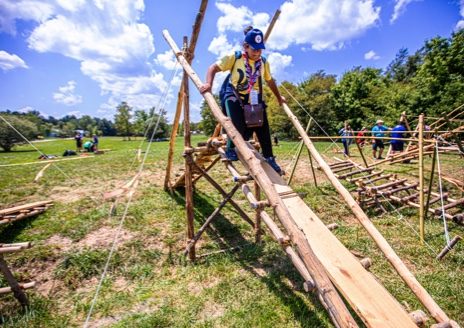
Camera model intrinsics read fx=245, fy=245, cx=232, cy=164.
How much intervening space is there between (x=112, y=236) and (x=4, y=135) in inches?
1254

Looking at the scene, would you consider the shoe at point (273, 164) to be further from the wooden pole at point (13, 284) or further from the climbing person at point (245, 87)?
the wooden pole at point (13, 284)

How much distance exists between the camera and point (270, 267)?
436 centimetres

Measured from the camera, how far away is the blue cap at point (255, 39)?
11.7 ft

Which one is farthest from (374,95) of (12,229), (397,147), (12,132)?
(12,132)

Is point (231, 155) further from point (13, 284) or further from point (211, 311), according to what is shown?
point (13, 284)

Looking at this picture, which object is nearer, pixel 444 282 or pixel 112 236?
pixel 444 282

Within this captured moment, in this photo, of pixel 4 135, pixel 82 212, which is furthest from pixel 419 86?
pixel 4 135

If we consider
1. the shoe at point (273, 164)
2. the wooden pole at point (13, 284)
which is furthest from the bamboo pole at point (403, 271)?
the wooden pole at point (13, 284)

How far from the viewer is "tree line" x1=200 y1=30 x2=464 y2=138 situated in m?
20.9

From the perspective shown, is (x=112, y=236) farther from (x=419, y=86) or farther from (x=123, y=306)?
(x=419, y=86)

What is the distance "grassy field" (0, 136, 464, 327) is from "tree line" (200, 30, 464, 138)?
17468mm

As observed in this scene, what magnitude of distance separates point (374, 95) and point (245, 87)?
1222 inches

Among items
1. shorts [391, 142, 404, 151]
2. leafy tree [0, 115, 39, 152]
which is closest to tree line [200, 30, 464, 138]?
shorts [391, 142, 404, 151]

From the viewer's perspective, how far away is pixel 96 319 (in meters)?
3.34
